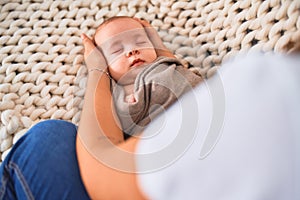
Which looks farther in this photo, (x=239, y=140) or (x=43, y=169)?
(x=43, y=169)

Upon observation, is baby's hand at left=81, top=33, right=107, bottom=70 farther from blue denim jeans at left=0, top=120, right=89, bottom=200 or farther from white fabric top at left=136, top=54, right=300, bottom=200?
white fabric top at left=136, top=54, right=300, bottom=200

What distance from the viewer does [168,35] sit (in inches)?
39.2

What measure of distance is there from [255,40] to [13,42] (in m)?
0.56

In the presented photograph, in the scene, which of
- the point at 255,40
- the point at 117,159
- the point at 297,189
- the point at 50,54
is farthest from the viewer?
the point at 50,54

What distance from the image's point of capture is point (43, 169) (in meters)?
0.57

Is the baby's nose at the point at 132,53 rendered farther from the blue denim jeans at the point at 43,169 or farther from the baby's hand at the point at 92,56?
the blue denim jeans at the point at 43,169

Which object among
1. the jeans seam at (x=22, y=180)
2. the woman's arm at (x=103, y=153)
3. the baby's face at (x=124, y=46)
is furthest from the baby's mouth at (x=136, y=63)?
the jeans seam at (x=22, y=180)

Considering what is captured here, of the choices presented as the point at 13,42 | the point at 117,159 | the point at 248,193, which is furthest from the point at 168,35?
the point at 248,193

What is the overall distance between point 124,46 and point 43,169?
0.38 metres

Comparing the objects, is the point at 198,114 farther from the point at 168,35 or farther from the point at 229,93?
the point at 168,35

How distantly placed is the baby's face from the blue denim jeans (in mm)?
267

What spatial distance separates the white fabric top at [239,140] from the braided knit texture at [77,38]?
36cm

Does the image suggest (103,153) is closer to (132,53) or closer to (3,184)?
(3,184)

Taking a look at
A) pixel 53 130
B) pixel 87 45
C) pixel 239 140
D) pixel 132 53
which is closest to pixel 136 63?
pixel 132 53
